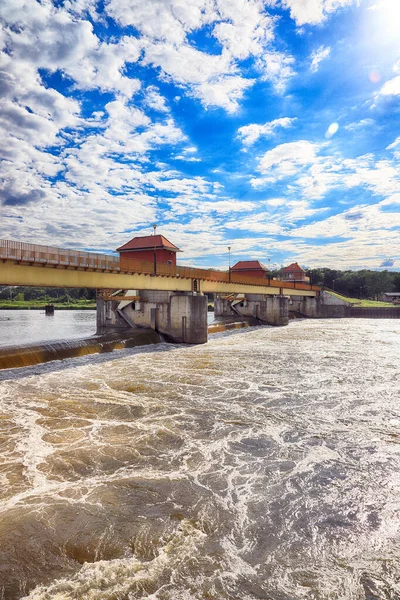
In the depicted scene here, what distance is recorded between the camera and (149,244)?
4409cm

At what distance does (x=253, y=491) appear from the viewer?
26.9 feet

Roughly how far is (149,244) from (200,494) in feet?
126

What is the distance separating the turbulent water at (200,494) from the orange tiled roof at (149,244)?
28413 millimetres

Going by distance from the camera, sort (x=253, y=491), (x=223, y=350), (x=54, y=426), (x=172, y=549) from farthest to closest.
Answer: (x=223, y=350) → (x=54, y=426) → (x=253, y=491) → (x=172, y=549)

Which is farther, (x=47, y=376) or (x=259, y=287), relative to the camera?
(x=259, y=287)

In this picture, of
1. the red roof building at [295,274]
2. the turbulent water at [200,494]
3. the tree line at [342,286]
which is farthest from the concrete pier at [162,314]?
the tree line at [342,286]

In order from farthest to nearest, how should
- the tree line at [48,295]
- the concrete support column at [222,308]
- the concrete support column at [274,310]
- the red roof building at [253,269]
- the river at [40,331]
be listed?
1. the tree line at [48,295]
2. the red roof building at [253,269]
3. the concrete support column at [222,308]
4. the concrete support column at [274,310]
5. the river at [40,331]

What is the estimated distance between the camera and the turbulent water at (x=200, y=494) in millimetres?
5625

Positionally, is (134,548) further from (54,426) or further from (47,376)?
(47,376)

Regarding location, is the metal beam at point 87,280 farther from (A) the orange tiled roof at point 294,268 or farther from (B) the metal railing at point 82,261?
(A) the orange tiled roof at point 294,268

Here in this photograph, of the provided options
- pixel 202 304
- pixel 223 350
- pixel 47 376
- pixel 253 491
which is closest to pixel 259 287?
pixel 202 304

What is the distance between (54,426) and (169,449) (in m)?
4.49

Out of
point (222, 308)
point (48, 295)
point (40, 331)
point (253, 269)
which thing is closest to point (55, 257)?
point (40, 331)

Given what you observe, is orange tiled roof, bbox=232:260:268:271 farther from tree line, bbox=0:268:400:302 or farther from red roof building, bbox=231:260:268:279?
tree line, bbox=0:268:400:302
